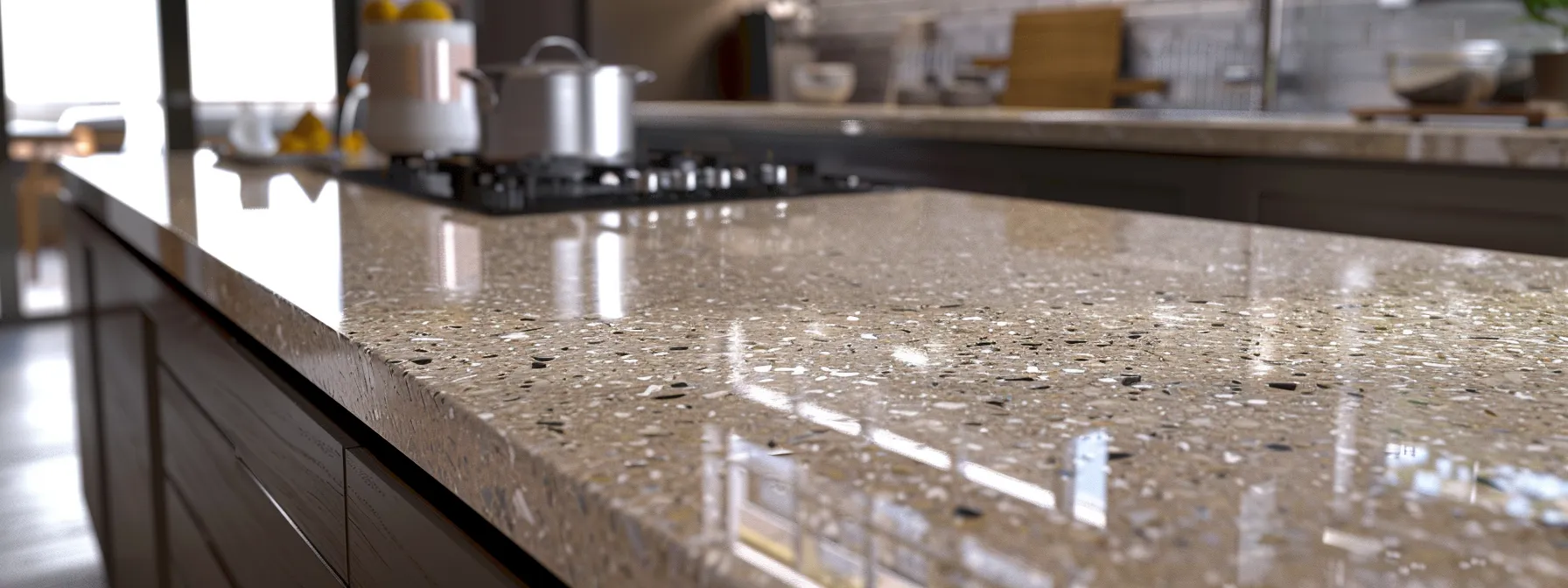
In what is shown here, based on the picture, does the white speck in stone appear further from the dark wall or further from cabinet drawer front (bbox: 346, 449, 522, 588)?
the dark wall

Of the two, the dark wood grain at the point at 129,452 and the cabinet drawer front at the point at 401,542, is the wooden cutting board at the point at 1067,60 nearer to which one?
the dark wood grain at the point at 129,452

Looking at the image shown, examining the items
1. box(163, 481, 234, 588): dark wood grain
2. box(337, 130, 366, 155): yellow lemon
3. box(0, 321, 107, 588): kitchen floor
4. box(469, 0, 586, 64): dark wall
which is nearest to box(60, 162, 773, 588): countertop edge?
box(163, 481, 234, 588): dark wood grain

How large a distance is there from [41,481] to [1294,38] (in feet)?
10.0

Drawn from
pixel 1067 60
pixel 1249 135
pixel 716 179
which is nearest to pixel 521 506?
pixel 716 179

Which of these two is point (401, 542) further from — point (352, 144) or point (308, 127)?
point (352, 144)

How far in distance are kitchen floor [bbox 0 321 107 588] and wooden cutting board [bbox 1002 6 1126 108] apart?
228cm

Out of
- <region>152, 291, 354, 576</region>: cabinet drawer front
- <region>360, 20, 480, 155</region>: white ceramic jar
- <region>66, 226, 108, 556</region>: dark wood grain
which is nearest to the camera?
<region>152, 291, 354, 576</region>: cabinet drawer front

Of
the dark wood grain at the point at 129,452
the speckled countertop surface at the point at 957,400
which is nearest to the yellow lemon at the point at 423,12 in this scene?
the dark wood grain at the point at 129,452

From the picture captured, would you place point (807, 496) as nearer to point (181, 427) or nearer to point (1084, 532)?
point (1084, 532)

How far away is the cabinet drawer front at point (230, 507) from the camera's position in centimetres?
70

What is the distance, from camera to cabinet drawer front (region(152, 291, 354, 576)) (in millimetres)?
610

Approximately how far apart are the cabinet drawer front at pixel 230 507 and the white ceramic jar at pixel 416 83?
520mm

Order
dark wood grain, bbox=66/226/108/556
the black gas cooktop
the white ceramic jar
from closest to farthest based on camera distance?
the black gas cooktop < the white ceramic jar < dark wood grain, bbox=66/226/108/556

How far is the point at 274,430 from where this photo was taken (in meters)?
0.70
